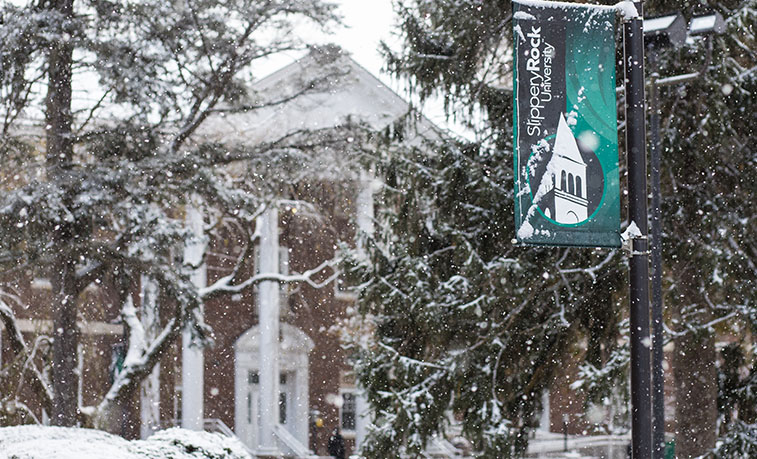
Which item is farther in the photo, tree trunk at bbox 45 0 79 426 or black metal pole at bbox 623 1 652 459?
tree trunk at bbox 45 0 79 426

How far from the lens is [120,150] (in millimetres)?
15672

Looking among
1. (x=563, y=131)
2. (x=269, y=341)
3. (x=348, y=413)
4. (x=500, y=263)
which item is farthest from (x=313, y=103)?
(x=563, y=131)

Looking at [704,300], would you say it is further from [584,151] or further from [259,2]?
[259,2]

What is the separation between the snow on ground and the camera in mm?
6781

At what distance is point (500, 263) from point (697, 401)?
10.8ft

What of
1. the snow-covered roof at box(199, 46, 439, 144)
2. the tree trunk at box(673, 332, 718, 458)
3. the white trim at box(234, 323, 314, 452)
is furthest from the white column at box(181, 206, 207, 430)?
the tree trunk at box(673, 332, 718, 458)

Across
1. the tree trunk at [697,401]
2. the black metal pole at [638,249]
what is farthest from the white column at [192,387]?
the black metal pole at [638,249]

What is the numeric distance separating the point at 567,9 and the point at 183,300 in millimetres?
10227

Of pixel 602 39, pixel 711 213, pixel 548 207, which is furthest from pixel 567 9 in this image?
pixel 711 213

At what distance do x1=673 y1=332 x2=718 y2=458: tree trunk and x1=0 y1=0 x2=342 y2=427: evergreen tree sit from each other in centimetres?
734

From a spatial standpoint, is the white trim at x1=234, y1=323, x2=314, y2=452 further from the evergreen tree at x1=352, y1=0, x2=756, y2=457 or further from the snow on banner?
the snow on banner

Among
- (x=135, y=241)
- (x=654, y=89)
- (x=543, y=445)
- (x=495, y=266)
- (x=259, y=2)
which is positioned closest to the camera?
(x=654, y=89)

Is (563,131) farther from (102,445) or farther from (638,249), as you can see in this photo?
(102,445)

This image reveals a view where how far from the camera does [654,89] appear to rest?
34.2 ft
